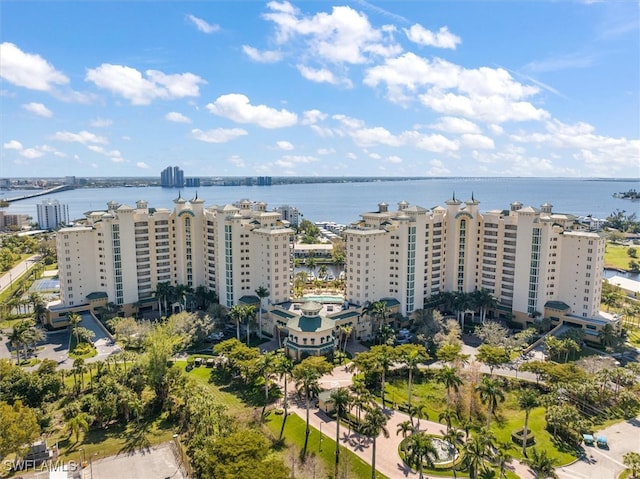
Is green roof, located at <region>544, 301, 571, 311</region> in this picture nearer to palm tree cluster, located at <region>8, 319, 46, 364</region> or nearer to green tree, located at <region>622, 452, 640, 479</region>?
green tree, located at <region>622, 452, 640, 479</region>

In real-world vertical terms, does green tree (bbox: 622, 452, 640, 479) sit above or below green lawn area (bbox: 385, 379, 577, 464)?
above

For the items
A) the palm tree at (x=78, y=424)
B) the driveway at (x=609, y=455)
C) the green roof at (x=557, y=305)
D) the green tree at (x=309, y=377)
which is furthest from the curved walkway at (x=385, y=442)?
the green roof at (x=557, y=305)

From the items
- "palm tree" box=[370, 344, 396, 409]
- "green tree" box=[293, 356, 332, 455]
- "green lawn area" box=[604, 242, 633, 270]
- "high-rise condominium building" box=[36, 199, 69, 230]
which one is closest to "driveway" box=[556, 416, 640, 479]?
"palm tree" box=[370, 344, 396, 409]

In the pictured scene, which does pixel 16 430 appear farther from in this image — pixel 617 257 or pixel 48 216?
pixel 48 216

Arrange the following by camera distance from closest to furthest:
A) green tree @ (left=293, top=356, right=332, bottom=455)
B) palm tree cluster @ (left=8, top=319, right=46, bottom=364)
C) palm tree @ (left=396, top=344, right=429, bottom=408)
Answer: green tree @ (left=293, top=356, right=332, bottom=455)
palm tree @ (left=396, top=344, right=429, bottom=408)
palm tree cluster @ (left=8, top=319, right=46, bottom=364)

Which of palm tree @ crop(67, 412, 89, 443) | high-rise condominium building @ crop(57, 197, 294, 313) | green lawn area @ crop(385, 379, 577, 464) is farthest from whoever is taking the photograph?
high-rise condominium building @ crop(57, 197, 294, 313)

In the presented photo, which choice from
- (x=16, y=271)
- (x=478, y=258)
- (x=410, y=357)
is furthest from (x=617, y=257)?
(x=16, y=271)
